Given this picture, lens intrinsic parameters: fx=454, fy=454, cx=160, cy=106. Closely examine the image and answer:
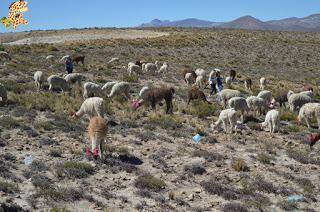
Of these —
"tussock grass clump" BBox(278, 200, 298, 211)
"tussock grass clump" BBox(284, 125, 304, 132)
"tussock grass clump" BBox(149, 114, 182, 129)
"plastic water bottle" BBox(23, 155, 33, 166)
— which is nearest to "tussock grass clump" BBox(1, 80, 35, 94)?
"tussock grass clump" BBox(149, 114, 182, 129)

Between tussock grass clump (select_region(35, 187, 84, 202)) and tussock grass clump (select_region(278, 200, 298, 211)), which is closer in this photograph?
tussock grass clump (select_region(35, 187, 84, 202))

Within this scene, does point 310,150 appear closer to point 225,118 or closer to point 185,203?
point 225,118

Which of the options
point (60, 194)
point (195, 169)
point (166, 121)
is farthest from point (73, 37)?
point (60, 194)

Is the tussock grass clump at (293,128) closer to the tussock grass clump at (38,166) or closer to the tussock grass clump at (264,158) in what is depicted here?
the tussock grass clump at (264,158)

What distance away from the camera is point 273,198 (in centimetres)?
1087

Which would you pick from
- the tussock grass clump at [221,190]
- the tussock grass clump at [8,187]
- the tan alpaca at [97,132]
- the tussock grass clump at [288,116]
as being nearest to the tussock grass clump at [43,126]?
the tan alpaca at [97,132]

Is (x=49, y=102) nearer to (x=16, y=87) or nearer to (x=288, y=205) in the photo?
(x=16, y=87)

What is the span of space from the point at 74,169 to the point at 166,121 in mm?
6281

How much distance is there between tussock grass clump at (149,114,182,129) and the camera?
659 inches

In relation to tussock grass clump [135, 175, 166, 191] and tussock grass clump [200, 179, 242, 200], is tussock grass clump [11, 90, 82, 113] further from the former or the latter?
tussock grass clump [200, 179, 242, 200]

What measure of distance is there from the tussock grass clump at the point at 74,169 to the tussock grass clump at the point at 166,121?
535cm

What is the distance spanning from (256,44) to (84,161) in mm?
55383

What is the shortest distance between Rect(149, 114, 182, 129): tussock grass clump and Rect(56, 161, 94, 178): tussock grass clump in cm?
535

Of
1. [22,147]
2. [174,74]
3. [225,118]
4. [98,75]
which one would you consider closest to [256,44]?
[174,74]
